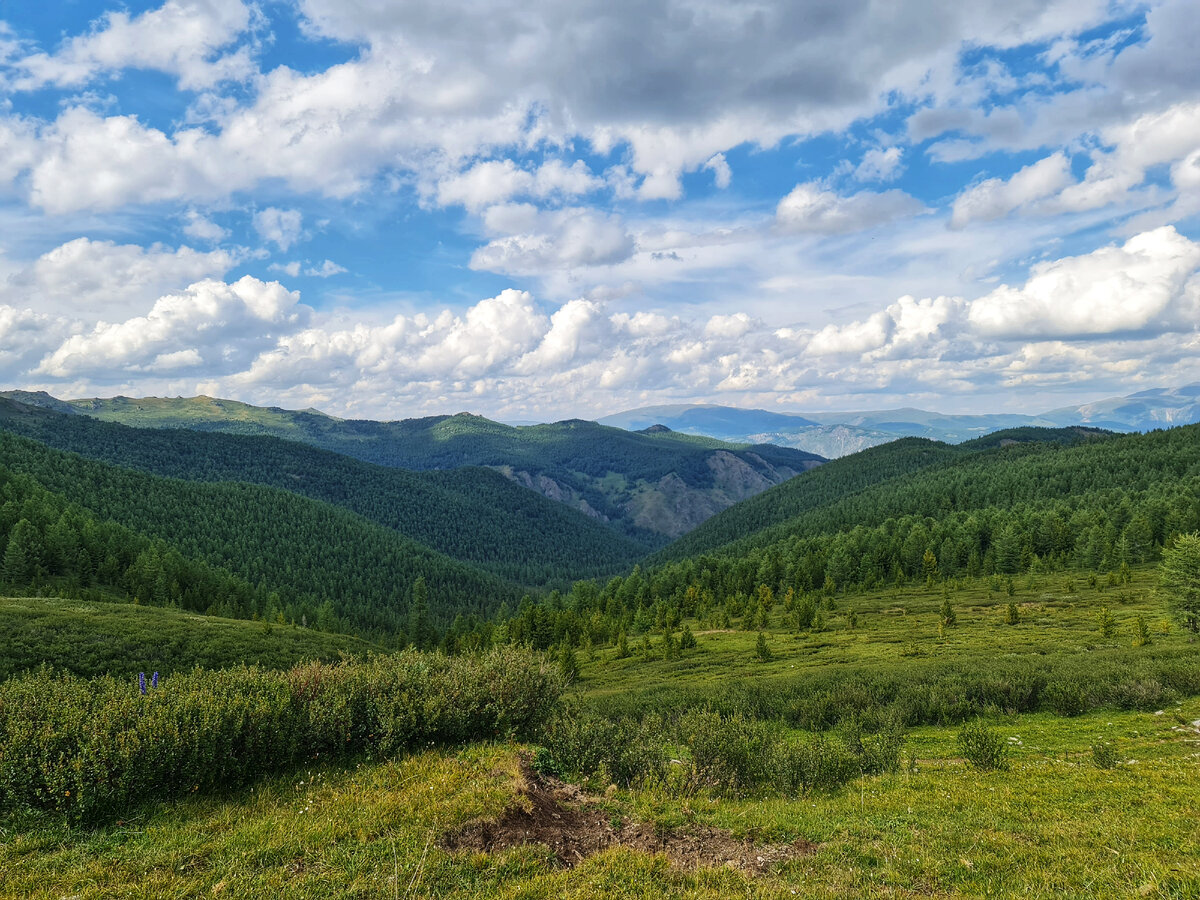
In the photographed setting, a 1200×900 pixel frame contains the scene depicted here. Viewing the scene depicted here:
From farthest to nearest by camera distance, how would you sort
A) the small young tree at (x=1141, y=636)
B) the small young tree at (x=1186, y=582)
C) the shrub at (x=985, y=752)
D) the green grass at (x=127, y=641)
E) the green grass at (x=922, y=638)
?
the green grass at (x=922, y=638) < the small young tree at (x=1186, y=582) < the small young tree at (x=1141, y=636) < the green grass at (x=127, y=641) < the shrub at (x=985, y=752)

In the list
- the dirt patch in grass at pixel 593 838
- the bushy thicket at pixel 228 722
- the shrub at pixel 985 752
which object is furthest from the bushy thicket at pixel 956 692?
the dirt patch in grass at pixel 593 838

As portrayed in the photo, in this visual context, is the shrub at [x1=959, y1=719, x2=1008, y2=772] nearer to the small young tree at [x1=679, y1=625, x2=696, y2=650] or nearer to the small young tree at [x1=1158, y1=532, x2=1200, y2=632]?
the small young tree at [x1=1158, y1=532, x2=1200, y2=632]

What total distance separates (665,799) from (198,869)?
→ 12.3 metres

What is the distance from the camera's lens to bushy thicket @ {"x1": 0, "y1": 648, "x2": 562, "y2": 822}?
43.6 feet

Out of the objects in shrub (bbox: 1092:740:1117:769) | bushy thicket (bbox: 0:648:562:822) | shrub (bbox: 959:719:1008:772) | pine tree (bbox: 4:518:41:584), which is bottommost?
pine tree (bbox: 4:518:41:584)

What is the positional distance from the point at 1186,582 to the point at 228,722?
8004cm

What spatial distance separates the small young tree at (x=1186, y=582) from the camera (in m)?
53.2

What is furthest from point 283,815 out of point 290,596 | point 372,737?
point 290,596

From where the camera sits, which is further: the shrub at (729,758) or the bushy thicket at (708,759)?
the shrub at (729,758)

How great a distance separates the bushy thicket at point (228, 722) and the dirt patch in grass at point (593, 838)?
4.94 metres

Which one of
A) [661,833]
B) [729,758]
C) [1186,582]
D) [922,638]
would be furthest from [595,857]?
[1186,582]

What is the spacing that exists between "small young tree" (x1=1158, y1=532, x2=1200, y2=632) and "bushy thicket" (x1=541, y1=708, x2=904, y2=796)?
179ft

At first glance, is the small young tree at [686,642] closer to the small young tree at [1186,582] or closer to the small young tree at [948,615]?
the small young tree at [948,615]

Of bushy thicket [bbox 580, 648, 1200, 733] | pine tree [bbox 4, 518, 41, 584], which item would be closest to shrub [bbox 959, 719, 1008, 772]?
bushy thicket [bbox 580, 648, 1200, 733]
